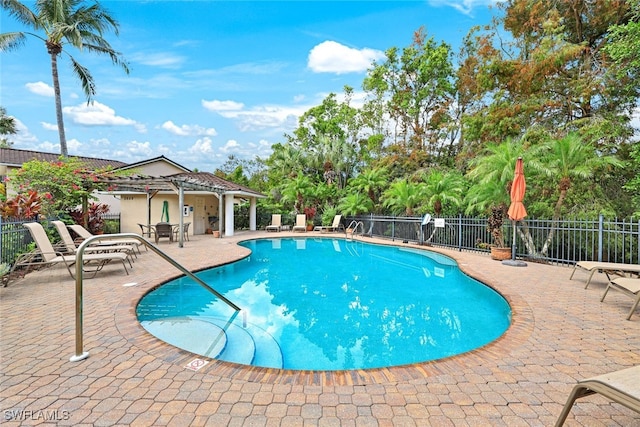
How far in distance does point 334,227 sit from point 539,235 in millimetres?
11890

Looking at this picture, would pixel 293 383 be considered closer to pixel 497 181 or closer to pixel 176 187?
pixel 497 181

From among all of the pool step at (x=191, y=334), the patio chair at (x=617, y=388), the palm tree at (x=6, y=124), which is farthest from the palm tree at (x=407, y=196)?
the palm tree at (x=6, y=124)

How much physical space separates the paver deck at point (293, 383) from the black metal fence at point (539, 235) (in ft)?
17.9

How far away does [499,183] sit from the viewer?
11.0m

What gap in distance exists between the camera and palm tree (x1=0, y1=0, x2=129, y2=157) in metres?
16.3

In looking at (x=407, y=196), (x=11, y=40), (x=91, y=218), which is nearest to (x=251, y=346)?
(x=407, y=196)

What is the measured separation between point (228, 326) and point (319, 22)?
1477cm

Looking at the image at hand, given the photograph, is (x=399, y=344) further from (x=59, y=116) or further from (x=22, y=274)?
(x=59, y=116)

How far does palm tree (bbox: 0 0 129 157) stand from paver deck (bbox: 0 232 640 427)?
17.7m

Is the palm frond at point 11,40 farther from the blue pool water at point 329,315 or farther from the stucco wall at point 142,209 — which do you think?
the blue pool water at point 329,315

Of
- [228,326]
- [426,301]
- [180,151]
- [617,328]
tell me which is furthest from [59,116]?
[617,328]

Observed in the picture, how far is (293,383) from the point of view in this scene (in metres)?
2.97

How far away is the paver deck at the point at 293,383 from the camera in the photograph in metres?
2.46

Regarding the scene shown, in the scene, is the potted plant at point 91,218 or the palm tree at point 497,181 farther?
the potted plant at point 91,218
